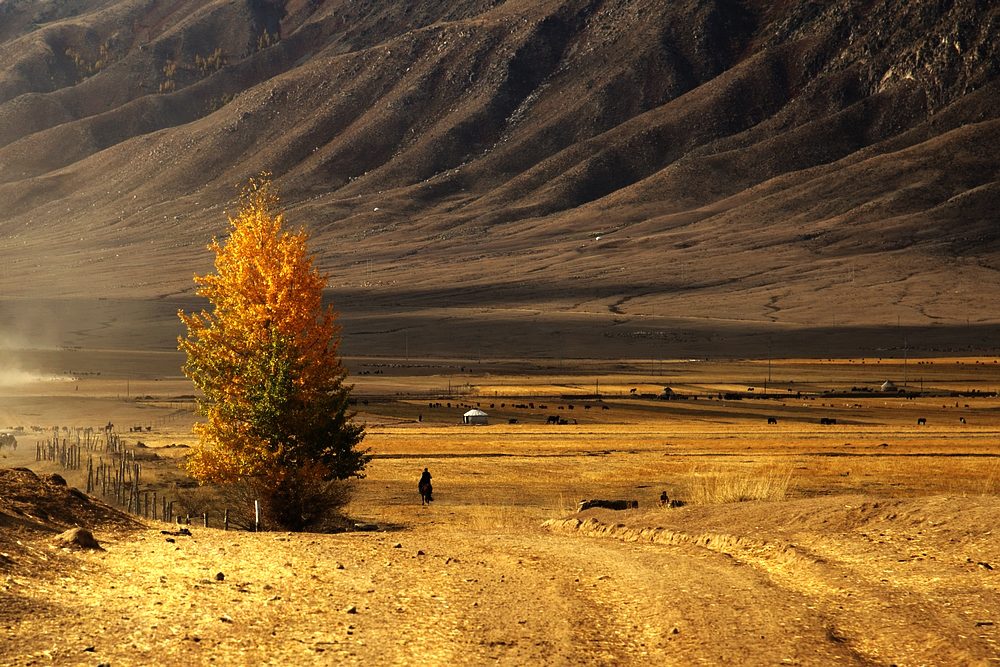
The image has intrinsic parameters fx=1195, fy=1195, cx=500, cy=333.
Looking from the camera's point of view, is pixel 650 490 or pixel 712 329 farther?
pixel 712 329

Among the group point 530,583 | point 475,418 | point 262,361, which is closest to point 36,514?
point 530,583

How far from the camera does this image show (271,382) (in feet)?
85.5

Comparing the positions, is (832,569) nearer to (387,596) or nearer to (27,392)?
(387,596)

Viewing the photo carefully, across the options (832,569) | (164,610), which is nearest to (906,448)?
(832,569)

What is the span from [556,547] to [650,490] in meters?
19.2

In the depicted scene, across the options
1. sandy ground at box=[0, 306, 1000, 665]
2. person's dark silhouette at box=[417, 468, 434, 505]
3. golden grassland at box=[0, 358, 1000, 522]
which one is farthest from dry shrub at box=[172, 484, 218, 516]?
person's dark silhouette at box=[417, 468, 434, 505]

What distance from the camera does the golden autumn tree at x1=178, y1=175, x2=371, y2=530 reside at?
2625 centimetres

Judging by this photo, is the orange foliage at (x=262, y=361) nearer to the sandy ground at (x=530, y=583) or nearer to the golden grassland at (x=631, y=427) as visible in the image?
the sandy ground at (x=530, y=583)

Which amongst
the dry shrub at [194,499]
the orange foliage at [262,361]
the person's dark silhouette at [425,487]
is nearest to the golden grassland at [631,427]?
the person's dark silhouette at [425,487]

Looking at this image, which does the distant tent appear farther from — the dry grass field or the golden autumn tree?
the golden autumn tree

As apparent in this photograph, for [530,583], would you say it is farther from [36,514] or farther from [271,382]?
[271,382]

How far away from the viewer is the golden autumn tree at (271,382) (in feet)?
86.1

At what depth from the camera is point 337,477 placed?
1078 inches

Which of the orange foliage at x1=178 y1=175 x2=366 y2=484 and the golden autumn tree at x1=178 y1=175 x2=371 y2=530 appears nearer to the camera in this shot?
the golden autumn tree at x1=178 y1=175 x2=371 y2=530
